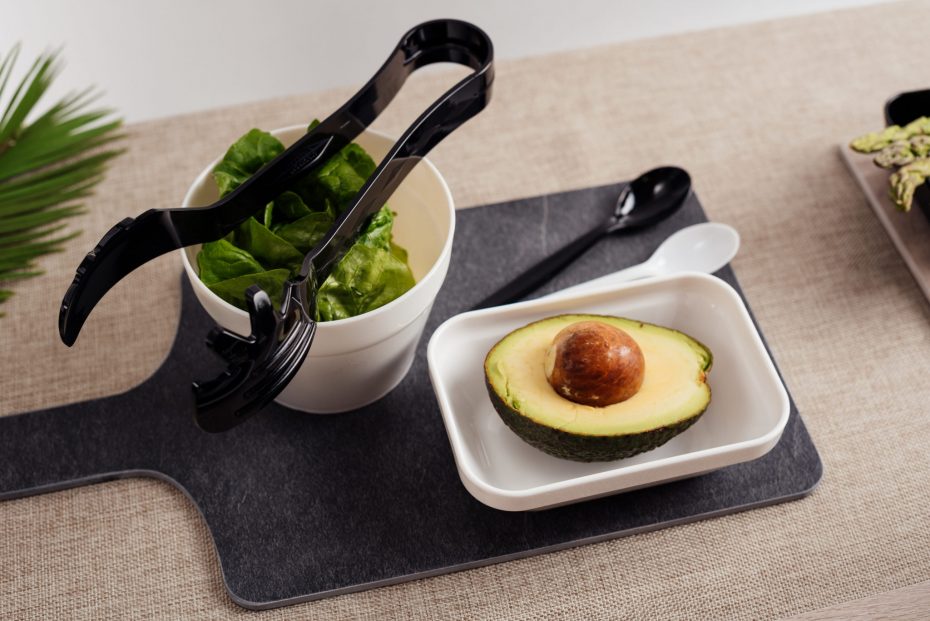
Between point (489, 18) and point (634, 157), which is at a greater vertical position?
point (634, 157)

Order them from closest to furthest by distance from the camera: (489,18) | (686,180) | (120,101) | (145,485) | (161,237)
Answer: (161,237)
(145,485)
(686,180)
(120,101)
(489,18)

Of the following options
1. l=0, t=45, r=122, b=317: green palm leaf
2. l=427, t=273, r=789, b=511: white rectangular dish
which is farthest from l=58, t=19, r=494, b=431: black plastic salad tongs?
l=0, t=45, r=122, b=317: green palm leaf

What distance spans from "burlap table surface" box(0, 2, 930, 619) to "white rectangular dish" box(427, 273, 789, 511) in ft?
0.24

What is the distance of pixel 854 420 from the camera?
0.85 meters

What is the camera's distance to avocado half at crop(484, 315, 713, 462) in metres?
0.70

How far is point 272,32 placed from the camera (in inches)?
66.1

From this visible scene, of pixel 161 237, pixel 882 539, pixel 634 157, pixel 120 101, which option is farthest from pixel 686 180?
pixel 120 101

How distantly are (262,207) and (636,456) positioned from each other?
36 cm

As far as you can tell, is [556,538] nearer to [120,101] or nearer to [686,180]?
[686,180]

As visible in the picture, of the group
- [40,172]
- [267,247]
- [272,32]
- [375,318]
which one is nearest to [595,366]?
[375,318]

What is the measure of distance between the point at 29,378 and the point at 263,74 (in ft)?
2.96

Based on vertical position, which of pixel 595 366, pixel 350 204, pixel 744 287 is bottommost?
pixel 744 287

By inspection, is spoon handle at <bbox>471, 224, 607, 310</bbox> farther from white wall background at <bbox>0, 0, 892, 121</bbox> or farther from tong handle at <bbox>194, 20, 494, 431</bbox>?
white wall background at <bbox>0, 0, 892, 121</bbox>

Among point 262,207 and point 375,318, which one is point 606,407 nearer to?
point 375,318
